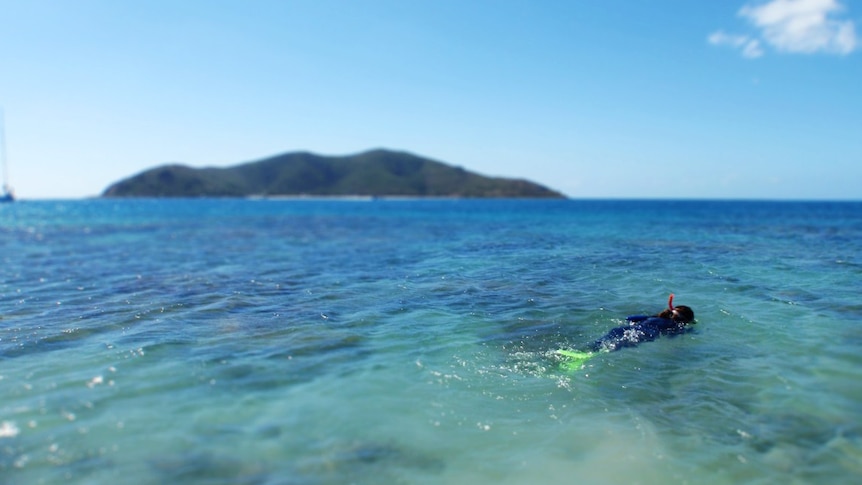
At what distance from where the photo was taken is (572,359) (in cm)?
977

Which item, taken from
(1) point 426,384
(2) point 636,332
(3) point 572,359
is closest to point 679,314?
(2) point 636,332

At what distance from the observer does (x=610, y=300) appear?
14750 millimetres

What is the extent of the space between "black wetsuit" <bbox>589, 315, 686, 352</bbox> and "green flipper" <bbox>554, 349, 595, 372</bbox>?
435 mm

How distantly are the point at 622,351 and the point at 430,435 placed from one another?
196 inches

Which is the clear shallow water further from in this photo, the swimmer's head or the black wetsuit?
the swimmer's head

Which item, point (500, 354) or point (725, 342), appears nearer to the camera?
point (500, 354)

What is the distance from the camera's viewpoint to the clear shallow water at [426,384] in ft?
20.6

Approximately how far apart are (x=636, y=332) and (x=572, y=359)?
2.09m

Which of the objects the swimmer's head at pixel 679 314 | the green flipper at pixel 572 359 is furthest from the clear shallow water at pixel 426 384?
the swimmer's head at pixel 679 314

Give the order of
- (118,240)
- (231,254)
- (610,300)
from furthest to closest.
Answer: (118,240), (231,254), (610,300)

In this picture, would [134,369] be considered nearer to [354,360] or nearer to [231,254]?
[354,360]

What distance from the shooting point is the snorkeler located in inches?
392

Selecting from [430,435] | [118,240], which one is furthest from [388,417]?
[118,240]

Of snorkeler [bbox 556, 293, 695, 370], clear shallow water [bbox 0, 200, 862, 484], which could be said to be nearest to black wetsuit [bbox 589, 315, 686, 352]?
snorkeler [bbox 556, 293, 695, 370]
